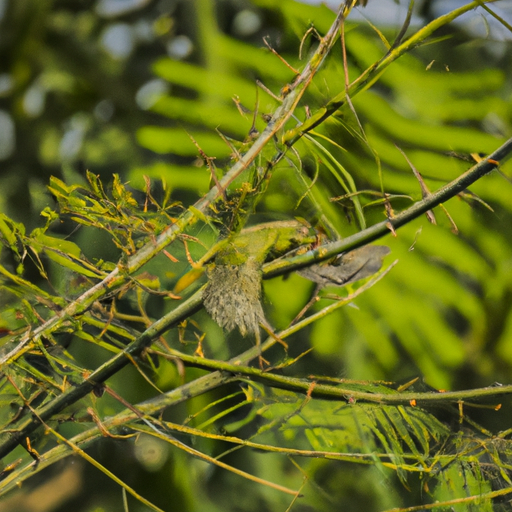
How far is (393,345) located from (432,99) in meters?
0.16

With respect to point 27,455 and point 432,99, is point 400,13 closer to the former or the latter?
point 432,99

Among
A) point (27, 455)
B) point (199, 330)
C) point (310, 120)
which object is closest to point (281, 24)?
point (310, 120)

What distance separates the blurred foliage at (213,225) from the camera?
28 centimetres

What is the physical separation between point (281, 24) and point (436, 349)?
0.24m

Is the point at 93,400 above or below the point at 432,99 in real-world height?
below

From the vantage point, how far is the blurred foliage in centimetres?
28

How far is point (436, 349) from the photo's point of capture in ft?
1.12

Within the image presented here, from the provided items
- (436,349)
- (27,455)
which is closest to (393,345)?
(436,349)

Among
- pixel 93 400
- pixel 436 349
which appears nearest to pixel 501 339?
pixel 436 349

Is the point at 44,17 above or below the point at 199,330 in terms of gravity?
above

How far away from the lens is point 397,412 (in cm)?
31

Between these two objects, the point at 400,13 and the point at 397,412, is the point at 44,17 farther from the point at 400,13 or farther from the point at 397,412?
the point at 397,412

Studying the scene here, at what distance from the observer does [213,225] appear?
0.92ft

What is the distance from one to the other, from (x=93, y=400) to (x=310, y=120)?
0.20 m
